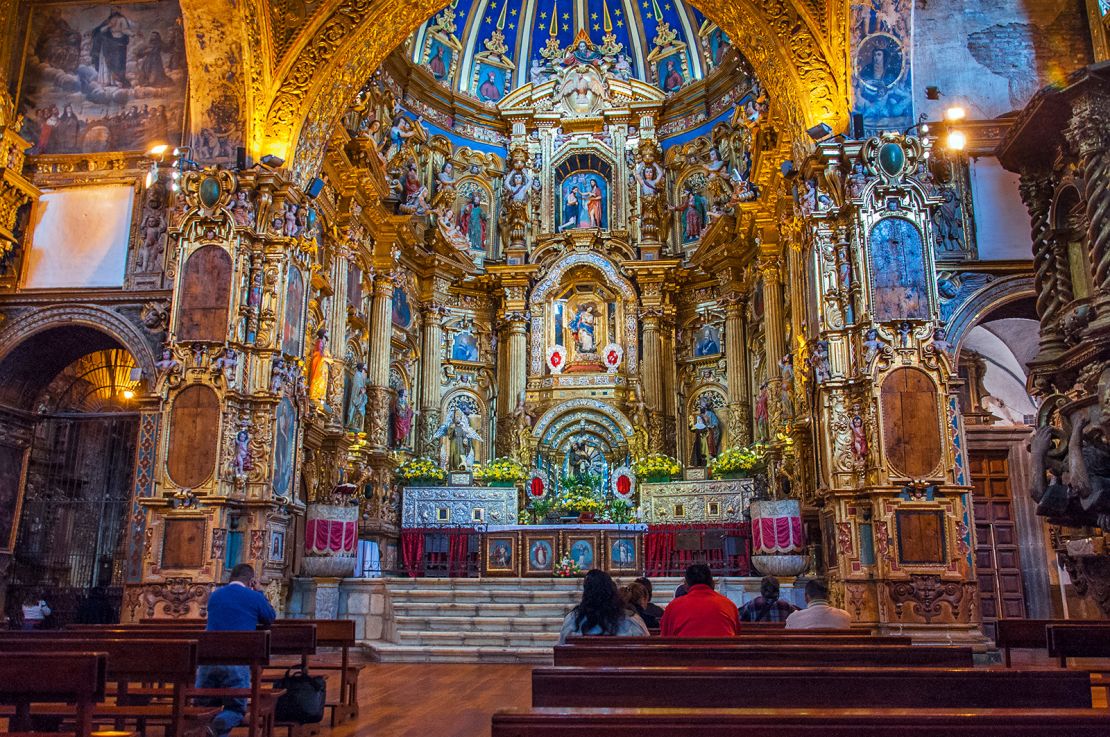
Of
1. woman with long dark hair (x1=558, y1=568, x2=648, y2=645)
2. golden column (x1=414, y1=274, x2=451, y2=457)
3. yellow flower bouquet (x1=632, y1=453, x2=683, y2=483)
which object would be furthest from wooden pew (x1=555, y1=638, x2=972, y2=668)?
golden column (x1=414, y1=274, x2=451, y2=457)

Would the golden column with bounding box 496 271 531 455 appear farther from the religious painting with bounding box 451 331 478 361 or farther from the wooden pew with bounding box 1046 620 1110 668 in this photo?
the wooden pew with bounding box 1046 620 1110 668

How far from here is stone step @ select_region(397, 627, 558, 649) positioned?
11352mm

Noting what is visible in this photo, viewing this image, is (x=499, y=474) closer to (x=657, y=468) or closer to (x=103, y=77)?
(x=657, y=468)

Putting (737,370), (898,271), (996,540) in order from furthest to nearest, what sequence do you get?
(737,370) < (996,540) < (898,271)

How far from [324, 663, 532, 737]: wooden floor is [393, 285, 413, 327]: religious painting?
11.7 m

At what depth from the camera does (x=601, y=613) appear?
5.93 meters

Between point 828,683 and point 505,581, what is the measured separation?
9.97 meters

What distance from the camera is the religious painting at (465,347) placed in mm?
23641

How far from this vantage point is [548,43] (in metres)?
25.6

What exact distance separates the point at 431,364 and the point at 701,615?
17.7 m

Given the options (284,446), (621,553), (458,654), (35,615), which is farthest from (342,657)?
(35,615)

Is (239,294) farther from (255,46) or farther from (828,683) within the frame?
(828,683)

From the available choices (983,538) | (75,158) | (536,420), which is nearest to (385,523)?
(536,420)

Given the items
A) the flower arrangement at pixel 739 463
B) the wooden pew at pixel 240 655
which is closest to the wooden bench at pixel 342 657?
the wooden pew at pixel 240 655
